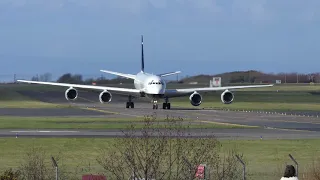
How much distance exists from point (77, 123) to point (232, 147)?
787 inches

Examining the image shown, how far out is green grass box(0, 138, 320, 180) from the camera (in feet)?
94.1

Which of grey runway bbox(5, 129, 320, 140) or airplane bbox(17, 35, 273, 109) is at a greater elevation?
airplane bbox(17, 35, 273, 109)

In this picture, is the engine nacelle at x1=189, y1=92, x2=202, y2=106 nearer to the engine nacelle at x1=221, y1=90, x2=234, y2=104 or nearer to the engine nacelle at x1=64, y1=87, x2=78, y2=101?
the engine nacelle at x1=221, y1=90, x2=234, y2=104

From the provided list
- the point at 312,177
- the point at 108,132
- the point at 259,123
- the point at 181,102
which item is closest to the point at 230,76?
the point at 181,102

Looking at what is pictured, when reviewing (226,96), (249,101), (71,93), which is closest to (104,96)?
(71,93)

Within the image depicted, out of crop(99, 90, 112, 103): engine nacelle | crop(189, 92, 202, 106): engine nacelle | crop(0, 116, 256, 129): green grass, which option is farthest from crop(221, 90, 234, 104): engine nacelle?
crop(0, 116, 256, 129): green grass

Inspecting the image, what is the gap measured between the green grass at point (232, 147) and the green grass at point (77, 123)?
9402 mm

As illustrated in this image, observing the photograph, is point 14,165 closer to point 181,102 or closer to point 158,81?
point 158,81

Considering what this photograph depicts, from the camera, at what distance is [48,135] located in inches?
1673

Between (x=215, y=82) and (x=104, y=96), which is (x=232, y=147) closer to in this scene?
(x=104, y=96)

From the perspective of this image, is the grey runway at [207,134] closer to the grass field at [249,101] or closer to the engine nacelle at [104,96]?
the engine nacelle at [104,96]

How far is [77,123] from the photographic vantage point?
54.0 m

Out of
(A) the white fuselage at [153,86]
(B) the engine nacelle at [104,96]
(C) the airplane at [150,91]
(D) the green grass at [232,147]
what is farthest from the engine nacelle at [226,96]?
(D) the green grass at [232,147]

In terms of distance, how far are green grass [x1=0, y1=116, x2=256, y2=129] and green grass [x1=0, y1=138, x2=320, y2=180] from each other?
9.40 m
